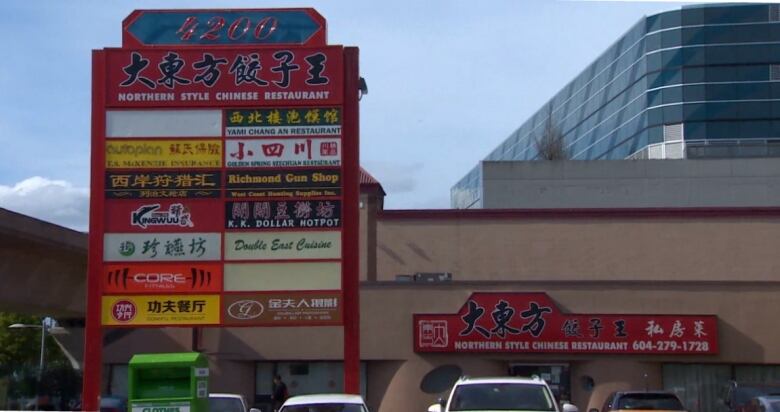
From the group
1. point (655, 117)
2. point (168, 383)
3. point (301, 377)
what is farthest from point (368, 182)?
point (655, 117)

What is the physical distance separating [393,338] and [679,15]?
52.3 meters

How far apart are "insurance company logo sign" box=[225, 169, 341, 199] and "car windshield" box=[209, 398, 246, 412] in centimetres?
395

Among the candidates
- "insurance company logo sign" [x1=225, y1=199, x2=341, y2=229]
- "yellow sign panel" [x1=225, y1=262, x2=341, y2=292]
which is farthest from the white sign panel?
"yellow sign panel" [x1=225, y1=262, x2=341, y2=292]

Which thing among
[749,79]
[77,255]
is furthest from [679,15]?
[77,255]

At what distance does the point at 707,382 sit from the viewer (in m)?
32.3

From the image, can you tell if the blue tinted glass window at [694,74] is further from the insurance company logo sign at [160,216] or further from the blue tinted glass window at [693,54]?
the insurance company logo sign at [160,216]

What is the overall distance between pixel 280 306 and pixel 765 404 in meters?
9.68

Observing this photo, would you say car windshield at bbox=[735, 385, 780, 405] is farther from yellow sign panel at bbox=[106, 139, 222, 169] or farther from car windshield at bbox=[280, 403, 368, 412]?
yellow sign panel at bbox=[106, 139, 222, 169]

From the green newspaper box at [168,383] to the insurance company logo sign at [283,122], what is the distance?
4930 millimetres

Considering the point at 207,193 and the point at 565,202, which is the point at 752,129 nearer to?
the point at 565,202

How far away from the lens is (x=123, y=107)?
2258 cm

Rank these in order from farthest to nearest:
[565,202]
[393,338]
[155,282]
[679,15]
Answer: [679,15]
[565,202]
[393,338]
[155,282]

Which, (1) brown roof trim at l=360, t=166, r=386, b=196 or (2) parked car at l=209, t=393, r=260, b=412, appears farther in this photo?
(1) brown roof trim at l=360, t=166, r=386, b=196

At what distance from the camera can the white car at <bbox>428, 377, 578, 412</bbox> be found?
1695cm
